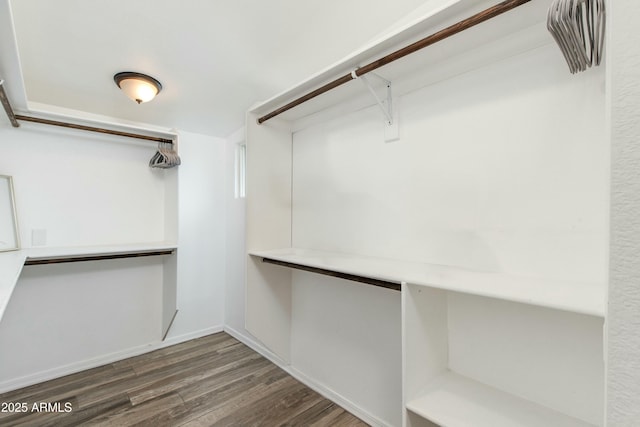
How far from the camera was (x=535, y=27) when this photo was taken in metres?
1.03

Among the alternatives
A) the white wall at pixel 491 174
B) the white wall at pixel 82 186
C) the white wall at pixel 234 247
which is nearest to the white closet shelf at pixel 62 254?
the white wall at pixel 82 186

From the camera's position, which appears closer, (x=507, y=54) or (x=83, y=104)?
(x=507, y=54)

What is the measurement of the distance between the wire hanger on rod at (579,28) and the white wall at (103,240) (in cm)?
299

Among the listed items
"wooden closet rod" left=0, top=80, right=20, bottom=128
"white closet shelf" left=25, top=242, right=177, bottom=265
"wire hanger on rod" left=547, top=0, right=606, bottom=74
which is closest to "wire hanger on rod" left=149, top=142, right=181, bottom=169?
"white closet shelf" left=25, top=242, right=177, bottom=265

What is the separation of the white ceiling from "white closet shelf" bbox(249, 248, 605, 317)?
4.15 feet

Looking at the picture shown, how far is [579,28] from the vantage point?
77cm

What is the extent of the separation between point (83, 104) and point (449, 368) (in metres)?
3.21

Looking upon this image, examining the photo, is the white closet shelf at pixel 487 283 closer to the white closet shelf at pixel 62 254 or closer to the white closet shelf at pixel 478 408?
the white closet shelf at pixel 478 408

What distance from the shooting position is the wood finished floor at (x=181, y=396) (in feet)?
6.04

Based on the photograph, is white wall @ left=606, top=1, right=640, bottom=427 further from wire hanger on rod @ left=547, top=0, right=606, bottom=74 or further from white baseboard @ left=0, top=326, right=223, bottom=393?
white baseboard @ left=0, top=326, right=223, bottom=393

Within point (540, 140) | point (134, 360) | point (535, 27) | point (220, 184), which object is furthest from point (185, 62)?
point (134, 360)

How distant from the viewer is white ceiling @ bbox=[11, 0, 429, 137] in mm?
1357

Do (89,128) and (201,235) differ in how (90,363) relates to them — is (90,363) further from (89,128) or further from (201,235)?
(89,128)

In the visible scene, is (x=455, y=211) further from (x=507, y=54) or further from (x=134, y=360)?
(x=134, y=360)
